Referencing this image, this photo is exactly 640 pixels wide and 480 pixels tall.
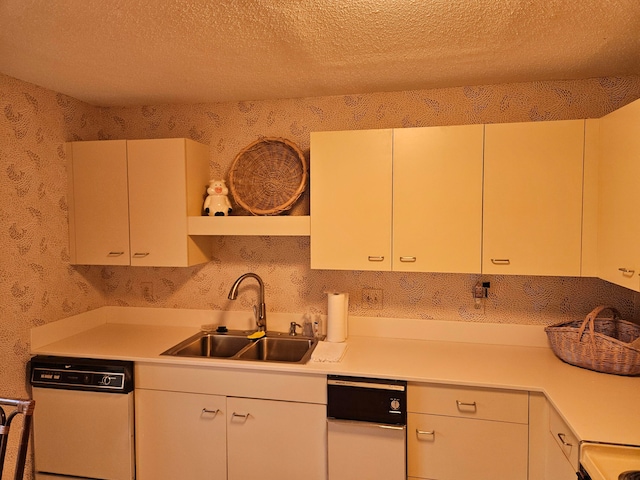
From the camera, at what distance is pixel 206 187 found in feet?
8.57

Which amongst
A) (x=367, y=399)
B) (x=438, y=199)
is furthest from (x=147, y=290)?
(x=438, y=199)

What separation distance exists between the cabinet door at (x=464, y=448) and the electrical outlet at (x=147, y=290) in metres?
1.81

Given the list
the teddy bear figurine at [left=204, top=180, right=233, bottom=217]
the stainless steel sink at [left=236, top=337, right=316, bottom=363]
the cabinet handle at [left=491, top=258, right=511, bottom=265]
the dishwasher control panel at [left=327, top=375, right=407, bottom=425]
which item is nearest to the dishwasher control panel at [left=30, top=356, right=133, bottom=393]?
the stainless steel sink at [left=236, top=337, right=316, bottom=363]

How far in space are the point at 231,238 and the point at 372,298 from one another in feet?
3.13

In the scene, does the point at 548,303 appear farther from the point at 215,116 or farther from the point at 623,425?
the point at 215,116

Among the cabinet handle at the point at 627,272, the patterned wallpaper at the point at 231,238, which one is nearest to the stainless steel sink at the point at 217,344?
the patterned wallpaper at the point at 231,238

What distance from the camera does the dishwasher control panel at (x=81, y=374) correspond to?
212 cm

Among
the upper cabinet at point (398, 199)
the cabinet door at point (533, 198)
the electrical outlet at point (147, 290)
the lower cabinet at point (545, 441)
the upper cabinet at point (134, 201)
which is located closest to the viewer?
the lower cabinet at point (545, 441)

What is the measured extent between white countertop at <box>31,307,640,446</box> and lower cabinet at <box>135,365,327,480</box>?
9 cm

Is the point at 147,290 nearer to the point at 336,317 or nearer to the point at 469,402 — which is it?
the point at 336,317

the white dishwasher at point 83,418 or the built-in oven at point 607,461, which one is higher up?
the built-in oven at point 607,461

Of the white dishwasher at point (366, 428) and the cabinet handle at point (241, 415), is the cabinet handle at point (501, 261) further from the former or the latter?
the cabinet handle at point (241, 415)

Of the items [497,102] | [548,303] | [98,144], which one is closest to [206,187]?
[98,144]

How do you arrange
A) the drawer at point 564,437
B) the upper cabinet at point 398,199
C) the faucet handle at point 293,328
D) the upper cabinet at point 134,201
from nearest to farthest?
the drawer at point 564,437 → the upper cabinet at point 398,199 → the upper cabinet at point 134,201 → the faucet handle at point 293,328
